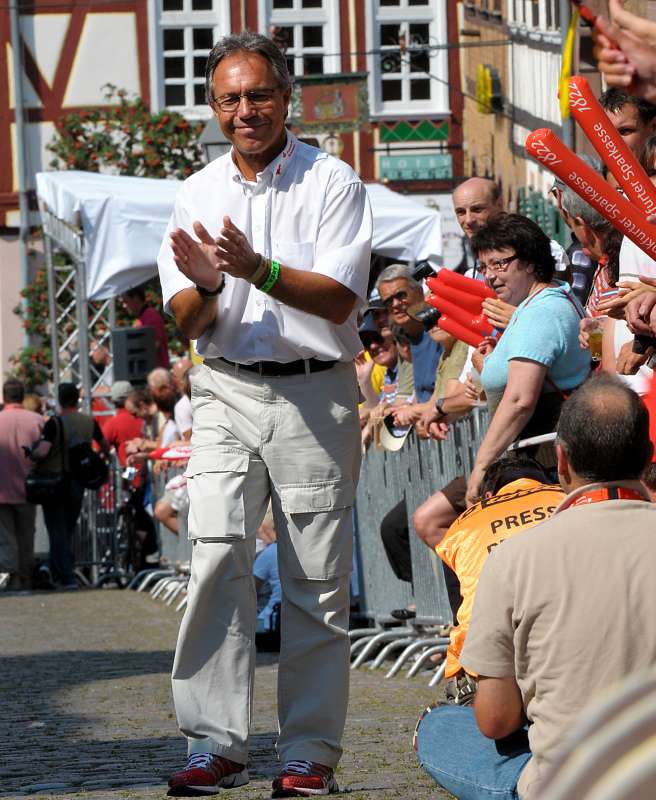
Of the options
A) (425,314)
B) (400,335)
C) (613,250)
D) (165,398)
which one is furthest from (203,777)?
(165,398)

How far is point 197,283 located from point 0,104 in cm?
3578

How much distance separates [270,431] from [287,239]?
0.53 metres

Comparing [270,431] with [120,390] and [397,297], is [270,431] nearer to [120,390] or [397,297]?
[397,297]

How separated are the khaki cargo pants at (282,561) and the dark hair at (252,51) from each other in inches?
32.0

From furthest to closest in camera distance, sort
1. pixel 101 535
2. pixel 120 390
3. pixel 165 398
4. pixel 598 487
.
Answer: pixel 120 390
pixel 101 535
pixel 165 398
pixel 598 487

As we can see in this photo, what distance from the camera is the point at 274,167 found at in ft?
16.6

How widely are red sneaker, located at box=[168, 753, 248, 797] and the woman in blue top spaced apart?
202 centimetres

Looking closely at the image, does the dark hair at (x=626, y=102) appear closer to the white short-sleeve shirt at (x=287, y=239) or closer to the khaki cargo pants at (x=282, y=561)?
the white short-sleeve shirt at (x=287, y=239)

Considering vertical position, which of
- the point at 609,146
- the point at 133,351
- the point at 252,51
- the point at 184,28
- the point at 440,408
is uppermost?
the point at 184,28

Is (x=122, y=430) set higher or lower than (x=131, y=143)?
lower

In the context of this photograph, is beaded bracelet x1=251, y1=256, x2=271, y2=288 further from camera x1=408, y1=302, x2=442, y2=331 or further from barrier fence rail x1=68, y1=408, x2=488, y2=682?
camera x1=408, y1=302, x2=442, y2=331

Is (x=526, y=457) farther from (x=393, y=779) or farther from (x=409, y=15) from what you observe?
(x=409, y=15)

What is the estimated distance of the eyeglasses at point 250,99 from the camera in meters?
5.05

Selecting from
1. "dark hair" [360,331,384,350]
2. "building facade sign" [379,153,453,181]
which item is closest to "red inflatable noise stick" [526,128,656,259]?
"dark hair" [360,331,384,350]
